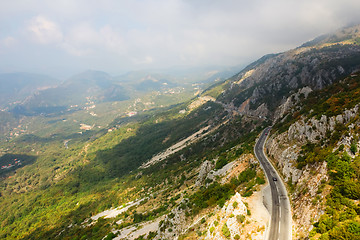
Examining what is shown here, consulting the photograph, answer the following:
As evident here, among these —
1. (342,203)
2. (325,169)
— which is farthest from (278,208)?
(325,169)

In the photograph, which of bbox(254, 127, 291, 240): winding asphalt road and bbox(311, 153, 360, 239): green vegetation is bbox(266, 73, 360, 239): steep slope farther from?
bbox(254, 127, 291, 240): winding asphalt road

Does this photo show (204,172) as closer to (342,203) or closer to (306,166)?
(306,166)

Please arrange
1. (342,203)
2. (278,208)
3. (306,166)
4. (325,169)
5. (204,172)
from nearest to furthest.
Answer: (342,203), (325,169), (278,208), (306,166), (204,172)

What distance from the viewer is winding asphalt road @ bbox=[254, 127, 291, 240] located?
101 ft

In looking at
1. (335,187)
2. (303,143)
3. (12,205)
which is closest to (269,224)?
(335,187)

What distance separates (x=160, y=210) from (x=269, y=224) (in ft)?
145

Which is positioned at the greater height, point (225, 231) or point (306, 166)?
point (306, 166)

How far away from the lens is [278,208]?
3706 centimetres

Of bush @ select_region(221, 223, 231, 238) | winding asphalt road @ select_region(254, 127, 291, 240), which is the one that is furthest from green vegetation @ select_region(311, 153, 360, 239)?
bush @ select_region(221, 223, 231, 238)

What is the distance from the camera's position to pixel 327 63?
171 m

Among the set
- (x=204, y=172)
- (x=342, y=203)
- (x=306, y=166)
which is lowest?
(x=204, y=172)

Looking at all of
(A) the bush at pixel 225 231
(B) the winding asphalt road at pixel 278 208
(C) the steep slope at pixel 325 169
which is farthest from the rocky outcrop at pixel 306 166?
(A) the bush at pixel 225 231

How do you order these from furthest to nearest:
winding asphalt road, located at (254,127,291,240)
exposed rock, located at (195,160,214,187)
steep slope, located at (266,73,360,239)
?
exposed rock, located at (195,160,214,187)
winding asphalt road, located at (254,127,291,240)
steep slope, located at (266,73,360,239)

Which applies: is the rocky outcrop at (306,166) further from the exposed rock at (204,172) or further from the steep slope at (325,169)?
the exposed rock at (204,172)
